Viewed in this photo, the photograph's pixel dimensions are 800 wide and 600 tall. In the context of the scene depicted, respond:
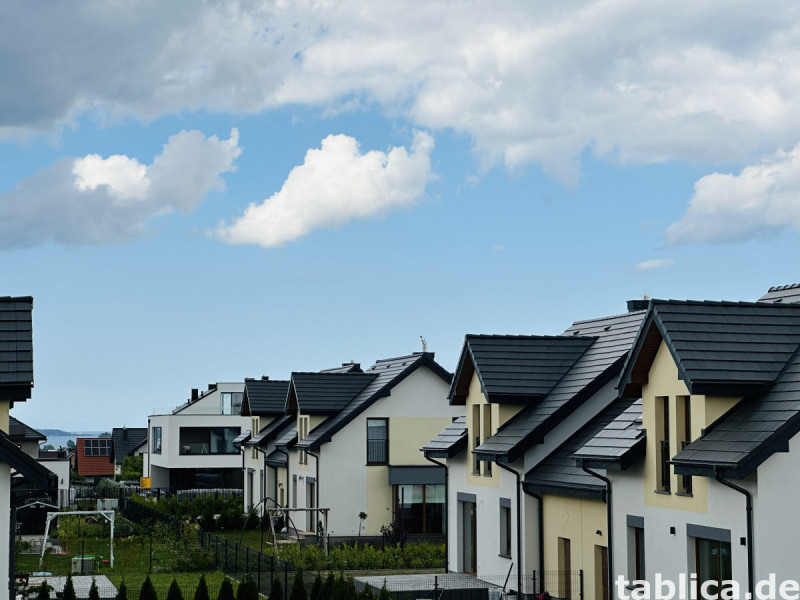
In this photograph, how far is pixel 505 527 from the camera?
84.8 feet

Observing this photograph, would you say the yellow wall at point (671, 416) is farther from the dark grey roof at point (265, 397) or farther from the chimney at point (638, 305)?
the dark grey roof at point (265, 397)

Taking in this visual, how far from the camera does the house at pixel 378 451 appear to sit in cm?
3831

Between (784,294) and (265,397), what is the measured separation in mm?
31435

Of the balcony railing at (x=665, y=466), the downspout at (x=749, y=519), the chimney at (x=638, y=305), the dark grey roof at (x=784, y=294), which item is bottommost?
the downspout at (x=749, y=519)

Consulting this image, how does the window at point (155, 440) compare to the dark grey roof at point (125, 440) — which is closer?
the window at point (155, 440)

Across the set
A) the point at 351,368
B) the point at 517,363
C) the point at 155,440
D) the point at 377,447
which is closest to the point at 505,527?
the point at 517,363

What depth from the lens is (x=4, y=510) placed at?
17.2 metres

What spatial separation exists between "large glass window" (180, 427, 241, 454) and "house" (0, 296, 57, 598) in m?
49.5

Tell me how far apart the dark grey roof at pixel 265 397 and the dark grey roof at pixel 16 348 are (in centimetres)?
2988

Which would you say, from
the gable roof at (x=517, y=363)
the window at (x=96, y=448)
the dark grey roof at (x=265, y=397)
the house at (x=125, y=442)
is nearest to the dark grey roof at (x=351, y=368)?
the dark grey roof at (x=265, y=397)

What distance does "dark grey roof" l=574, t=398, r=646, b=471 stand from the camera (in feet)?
65.6

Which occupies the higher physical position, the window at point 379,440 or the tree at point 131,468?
the window at point 379,440

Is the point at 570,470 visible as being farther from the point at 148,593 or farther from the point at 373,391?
the point at 373,391

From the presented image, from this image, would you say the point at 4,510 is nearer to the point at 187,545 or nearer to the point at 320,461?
the point at 187,545
